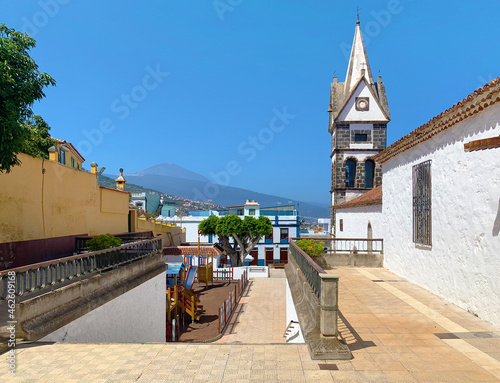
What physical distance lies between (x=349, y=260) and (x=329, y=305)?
1031 cm

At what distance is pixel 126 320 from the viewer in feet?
31.3

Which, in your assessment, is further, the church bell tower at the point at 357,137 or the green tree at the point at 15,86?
the church bell tower at the point at 357,137

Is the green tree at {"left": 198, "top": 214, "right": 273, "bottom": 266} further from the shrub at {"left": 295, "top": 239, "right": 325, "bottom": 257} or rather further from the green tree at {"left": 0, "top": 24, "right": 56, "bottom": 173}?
the green tree at {"left": 0, "top": 24, "right": 56, "bottom": 173}

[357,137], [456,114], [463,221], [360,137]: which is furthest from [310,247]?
[360,137]

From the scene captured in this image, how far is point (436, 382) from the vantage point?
177 inches

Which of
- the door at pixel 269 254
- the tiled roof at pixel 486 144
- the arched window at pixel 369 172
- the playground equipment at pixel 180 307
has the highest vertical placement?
the arched window at pixel 369 172

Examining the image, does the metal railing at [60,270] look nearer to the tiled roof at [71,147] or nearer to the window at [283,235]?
the tiled roof at [71,147]

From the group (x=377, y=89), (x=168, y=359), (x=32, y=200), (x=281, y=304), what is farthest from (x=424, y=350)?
(x=377, y=89)

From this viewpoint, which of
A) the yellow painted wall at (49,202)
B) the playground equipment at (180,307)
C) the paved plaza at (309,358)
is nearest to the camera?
the paved plaza at (309,358)

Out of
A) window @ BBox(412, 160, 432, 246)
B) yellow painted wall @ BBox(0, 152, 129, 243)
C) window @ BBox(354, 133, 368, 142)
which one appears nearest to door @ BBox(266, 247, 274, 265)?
window @ BBox(354, 133, 368, 142)

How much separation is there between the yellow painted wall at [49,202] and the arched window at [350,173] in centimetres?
2036

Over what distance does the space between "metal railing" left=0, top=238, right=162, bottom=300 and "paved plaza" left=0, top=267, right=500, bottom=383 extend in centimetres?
115

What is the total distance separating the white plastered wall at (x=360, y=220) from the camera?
1694 centimetres

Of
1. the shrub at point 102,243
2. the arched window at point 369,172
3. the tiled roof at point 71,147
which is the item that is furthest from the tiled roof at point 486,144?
the arched window at point 369,172
